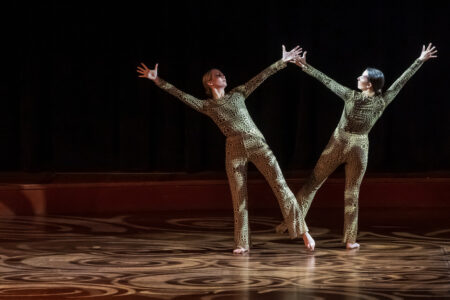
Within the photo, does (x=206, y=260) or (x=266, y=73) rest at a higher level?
(x=266, y=73)

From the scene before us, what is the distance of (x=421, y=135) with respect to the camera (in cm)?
1031

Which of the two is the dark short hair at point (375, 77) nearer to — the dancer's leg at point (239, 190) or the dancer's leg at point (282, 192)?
the dancer's leg at point (282, 192)

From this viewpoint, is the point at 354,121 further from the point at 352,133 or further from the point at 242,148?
the point at 242,148

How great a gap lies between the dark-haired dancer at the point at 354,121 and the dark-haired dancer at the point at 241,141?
1.12 feet

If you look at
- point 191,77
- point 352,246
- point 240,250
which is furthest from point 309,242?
point 191,77

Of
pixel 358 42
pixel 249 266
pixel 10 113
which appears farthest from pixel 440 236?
pixel 10 113

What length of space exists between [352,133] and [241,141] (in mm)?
783

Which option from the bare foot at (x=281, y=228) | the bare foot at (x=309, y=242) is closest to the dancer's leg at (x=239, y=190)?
the bare foot at (x=309, y=242)

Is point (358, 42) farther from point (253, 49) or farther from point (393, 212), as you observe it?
point (393, 212)

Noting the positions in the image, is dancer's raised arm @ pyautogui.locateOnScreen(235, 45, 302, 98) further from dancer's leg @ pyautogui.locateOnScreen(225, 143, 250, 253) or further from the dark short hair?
the dark short hair

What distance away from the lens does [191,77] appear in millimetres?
10133

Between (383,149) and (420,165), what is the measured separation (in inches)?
15.1

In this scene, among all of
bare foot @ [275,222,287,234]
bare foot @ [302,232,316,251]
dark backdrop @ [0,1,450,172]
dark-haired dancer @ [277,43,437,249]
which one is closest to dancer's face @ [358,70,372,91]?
dark-haired dancer @ [277,43,437,249]

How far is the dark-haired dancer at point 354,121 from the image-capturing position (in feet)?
24.2
